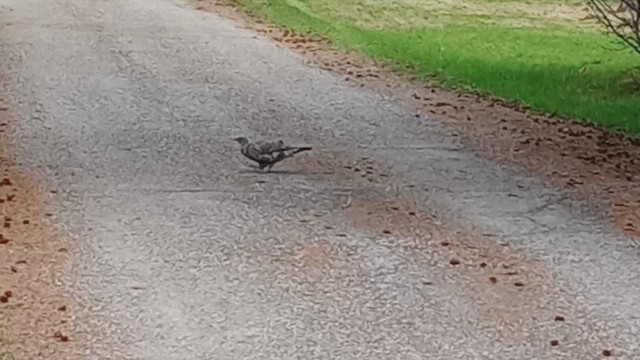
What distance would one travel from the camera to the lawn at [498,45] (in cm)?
1397

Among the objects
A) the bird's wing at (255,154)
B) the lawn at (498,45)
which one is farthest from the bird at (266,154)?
the lawn at (498,45)

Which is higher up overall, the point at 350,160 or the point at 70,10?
the point at 350,160

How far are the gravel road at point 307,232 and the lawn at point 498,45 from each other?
1.83 m

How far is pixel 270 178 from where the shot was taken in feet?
31.0

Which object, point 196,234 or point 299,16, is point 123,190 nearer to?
point 196,234

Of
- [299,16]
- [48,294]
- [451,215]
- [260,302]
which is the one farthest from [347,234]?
[299,16]

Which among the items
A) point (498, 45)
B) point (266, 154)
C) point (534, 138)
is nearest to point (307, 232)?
point (266, 154)

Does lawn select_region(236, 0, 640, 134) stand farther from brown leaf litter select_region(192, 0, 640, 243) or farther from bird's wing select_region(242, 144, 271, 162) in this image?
bird's wing select_region(242, 144, 271, 162)

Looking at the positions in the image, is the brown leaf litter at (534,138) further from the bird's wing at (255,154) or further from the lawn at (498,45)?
the bird's wing at (255,154)

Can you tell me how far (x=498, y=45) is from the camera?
1855cm

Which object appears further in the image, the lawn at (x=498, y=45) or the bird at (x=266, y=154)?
the lawn at (x=498, y=45)

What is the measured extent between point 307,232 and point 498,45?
11.0 metres

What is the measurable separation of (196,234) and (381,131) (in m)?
3.86

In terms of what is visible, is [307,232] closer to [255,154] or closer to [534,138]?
[255,154]
